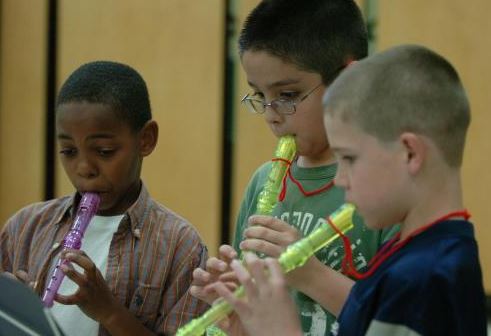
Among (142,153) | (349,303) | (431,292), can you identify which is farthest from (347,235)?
(142,153)

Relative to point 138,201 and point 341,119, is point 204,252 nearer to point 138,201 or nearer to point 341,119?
point 138,201

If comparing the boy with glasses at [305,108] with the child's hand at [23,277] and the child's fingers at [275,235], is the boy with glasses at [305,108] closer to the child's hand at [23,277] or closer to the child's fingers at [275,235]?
the child's fingers at [275,235]

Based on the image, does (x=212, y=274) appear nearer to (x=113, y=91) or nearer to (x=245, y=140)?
(x=113, y=91)

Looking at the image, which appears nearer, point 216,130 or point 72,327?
point 72,327

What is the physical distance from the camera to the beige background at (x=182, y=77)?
11.5ft

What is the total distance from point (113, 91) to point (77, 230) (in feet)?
0.89

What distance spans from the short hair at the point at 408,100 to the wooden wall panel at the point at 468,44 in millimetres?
2374

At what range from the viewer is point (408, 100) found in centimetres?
112

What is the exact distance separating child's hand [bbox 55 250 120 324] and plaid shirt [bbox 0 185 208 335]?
99mm

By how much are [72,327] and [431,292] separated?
784 millimetres

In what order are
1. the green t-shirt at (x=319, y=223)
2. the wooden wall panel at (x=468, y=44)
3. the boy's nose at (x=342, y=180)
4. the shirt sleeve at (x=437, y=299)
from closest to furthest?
the shirt sleeve at (x=437, y=299) < the boy's nose at (x=342, y=180) < the green t-shirt at (x=319, y=223) < the wooden wall panel at (x=468, y=44)

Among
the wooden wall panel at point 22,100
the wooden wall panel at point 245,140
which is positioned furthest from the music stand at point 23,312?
the wooden wall panel at point 22,100

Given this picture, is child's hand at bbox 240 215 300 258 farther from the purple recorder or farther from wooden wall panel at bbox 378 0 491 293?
wooden wall panel at bbox 378 0 491 293

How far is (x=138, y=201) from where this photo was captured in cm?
168
